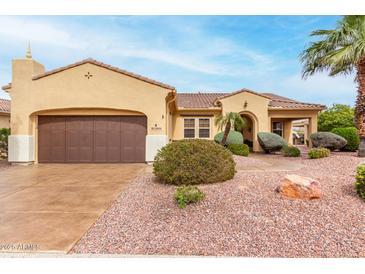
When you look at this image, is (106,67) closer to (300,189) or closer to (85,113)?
(85,113)

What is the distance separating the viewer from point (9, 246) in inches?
147

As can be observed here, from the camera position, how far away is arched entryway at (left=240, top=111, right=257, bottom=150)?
18.7m

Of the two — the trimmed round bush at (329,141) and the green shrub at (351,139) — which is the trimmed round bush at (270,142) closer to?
the trimmed round bush at (329,141)

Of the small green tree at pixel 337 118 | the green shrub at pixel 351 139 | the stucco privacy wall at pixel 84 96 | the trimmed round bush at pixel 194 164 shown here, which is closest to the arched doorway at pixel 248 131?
the green shrub at pixel 351 139

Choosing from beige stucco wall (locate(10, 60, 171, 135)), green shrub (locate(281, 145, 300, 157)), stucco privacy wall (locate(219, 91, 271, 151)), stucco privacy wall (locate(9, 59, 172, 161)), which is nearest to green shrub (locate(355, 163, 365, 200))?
stucco privacy wall (locate(9, 59, 172, 161))

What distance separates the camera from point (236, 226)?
168 inches

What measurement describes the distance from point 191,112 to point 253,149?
6.00 metres

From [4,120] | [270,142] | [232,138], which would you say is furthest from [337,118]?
[4,120]

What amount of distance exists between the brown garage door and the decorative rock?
8872 mm

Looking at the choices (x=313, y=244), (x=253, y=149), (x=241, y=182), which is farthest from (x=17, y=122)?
(x=253, y=149)

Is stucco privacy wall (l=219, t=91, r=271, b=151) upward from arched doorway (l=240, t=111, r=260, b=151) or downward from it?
upward

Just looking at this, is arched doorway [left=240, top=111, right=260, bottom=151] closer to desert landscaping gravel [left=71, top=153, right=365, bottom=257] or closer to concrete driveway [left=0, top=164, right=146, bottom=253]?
concrete driveway [left=0, top=164, right=146, bottom=253]

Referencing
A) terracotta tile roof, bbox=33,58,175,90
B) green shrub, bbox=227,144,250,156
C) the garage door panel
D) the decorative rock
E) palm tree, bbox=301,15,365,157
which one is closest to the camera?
the decorative rock

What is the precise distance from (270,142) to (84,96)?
42.5ft
